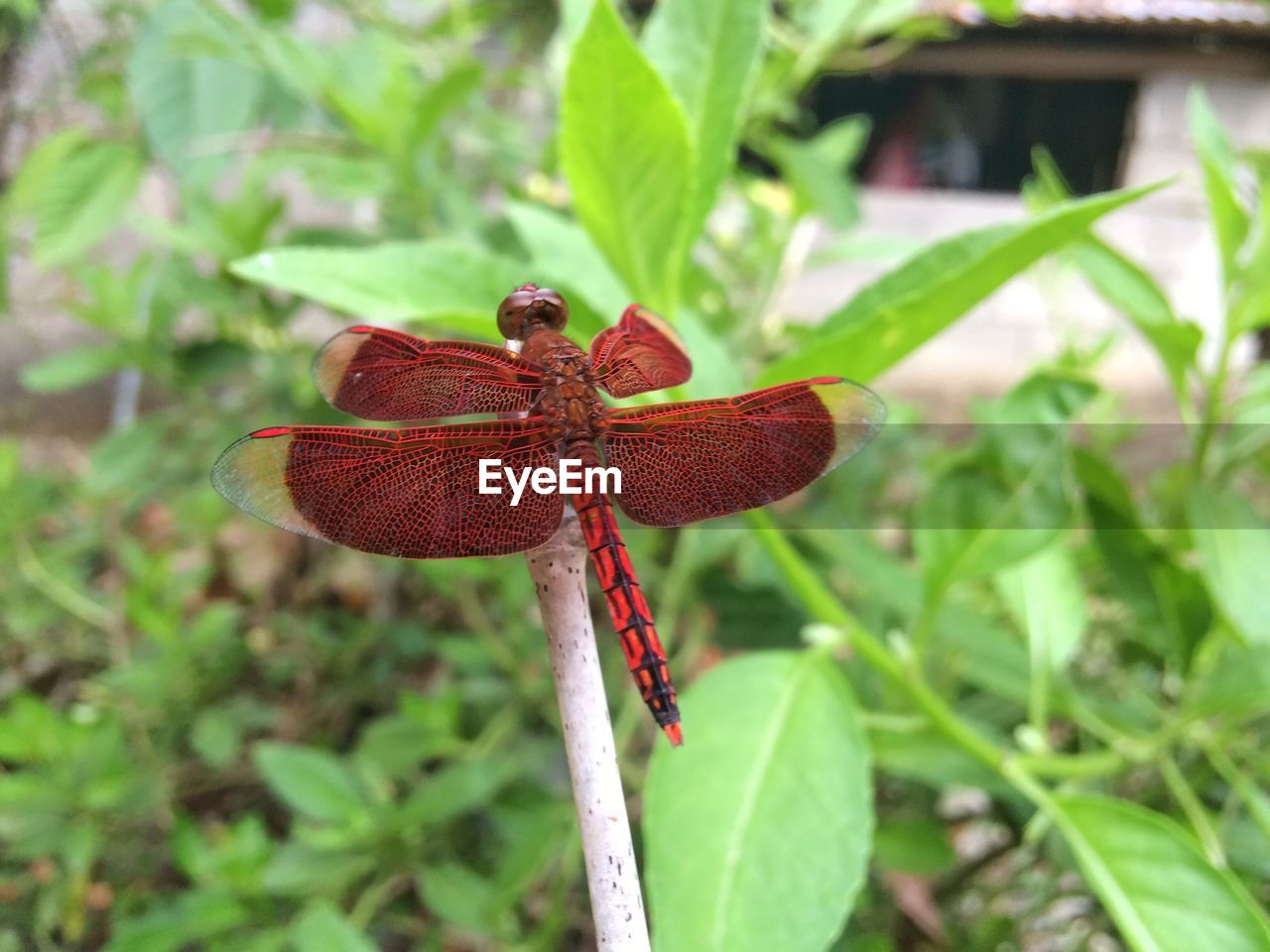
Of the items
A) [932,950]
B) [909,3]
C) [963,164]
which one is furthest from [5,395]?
[963,164]

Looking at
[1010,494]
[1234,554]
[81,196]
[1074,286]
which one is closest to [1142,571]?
[1234,554]

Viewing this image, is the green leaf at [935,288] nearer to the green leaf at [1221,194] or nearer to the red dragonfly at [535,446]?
the red dragonfly at [535,446]

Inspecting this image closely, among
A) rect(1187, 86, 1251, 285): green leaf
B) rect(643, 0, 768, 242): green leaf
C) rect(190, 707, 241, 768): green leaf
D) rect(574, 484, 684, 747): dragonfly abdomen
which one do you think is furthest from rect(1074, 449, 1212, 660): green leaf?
rect(190, 707, 241, 768): green leaf

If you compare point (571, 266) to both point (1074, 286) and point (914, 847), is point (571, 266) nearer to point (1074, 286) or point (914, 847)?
point (914, 847)

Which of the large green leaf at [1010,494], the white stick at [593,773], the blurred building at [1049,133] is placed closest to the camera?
the white stick at [593,773]

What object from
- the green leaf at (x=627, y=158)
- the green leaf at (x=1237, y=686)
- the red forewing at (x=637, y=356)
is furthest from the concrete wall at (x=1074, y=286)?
the red forewing at (x=637, y=356)

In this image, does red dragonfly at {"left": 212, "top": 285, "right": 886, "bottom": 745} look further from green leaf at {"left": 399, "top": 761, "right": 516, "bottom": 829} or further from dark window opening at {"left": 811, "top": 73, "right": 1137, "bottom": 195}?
dark window opening at {"left": 811, "top": 73, "right": 1137, "bottom": 195}
